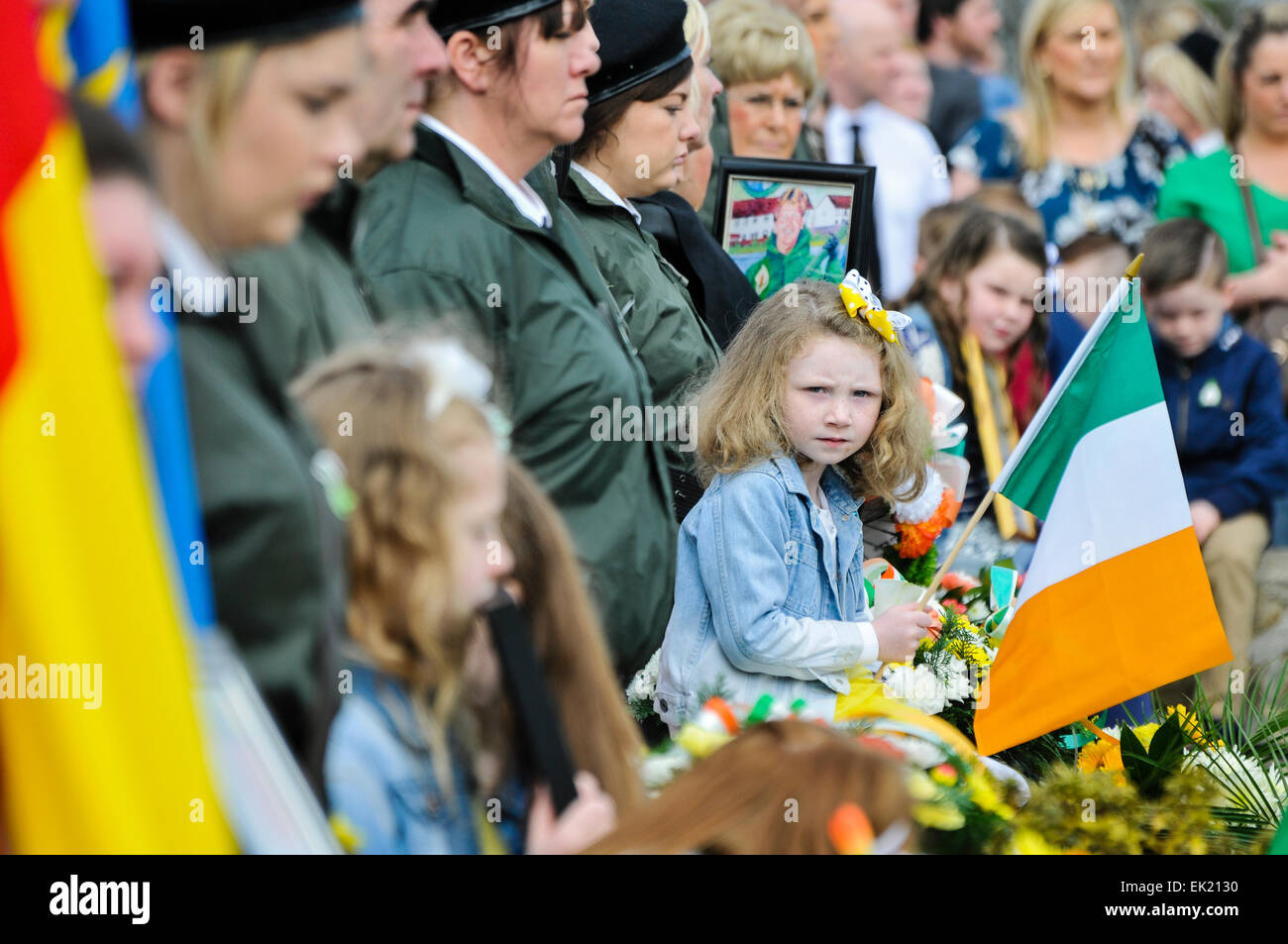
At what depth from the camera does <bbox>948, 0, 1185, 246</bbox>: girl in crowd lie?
Result: 6.61 meters

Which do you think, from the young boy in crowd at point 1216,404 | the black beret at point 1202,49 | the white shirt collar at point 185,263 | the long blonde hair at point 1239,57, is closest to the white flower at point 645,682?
the white shirt collar at point 185,263

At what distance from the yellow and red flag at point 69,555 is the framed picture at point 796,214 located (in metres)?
2.74

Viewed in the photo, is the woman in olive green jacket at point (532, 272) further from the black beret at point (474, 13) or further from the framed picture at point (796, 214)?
the framed picture at point (796, 214)

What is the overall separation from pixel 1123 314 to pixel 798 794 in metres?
1.87

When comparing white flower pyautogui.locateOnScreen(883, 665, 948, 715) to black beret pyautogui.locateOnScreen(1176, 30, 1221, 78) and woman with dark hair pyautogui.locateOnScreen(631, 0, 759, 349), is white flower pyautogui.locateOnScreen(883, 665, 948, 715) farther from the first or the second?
black beret pyautogui.locateOnScreen(1176, 30, 1221, 78)

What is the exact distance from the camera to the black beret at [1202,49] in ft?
26.0

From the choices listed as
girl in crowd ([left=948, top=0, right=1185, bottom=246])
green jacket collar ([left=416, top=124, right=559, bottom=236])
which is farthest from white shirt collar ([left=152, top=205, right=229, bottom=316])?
girl in crowd ([left=948, top=0, right=1185, bottom=246])

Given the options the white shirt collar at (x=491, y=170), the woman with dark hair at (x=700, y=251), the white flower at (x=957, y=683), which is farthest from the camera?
the woman with dark hair at (x=700, y=251)

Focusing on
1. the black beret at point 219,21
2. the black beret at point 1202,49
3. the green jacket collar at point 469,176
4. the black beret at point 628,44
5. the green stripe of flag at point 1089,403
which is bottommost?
the green stripe of flag at point 1089,403

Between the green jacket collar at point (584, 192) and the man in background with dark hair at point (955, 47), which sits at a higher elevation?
the man in background with dark hair at point (955, 47)

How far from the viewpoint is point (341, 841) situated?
2.74 meters

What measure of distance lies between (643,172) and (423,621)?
74.8 inches

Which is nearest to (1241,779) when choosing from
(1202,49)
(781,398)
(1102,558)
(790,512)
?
(1102,558)

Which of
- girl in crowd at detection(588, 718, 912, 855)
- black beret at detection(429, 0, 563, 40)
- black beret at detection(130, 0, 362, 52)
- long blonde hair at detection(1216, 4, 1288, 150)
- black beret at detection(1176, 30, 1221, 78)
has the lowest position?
girl in crowd at detection(588, 718, 912, 855)
